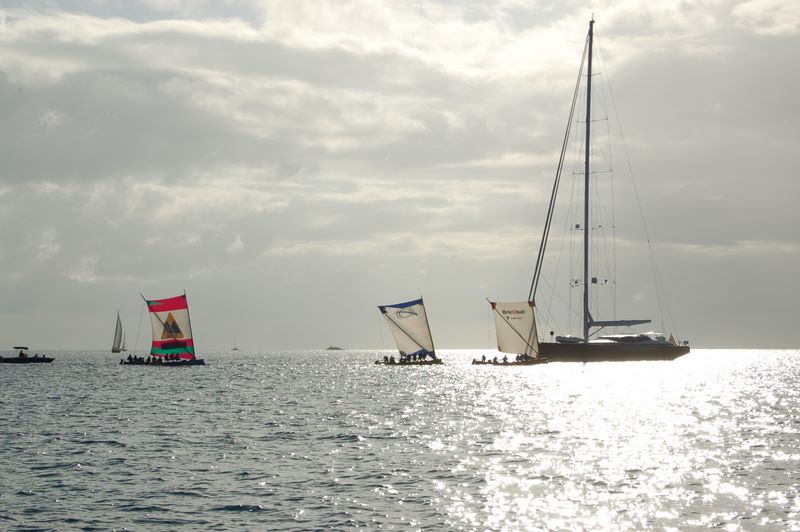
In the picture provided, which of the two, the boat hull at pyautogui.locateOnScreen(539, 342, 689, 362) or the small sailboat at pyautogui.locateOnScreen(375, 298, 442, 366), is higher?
the small sailboat at pyautogui.locateOnScreen(375, 298, 442, 366)

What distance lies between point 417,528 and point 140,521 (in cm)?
981

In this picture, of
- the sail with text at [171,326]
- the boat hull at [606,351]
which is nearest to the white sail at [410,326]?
the boat hull at [606,351]

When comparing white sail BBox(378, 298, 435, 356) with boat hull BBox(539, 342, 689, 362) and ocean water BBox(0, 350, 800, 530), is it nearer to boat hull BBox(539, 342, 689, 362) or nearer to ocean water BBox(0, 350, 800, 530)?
boat hull BBox(539, 342, 689, 362)

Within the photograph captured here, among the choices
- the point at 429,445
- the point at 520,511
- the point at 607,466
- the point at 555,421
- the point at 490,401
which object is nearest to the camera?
the point at 520,511

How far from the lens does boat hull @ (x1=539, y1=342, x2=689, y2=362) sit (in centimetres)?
15400

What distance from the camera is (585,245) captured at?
15162 centimetres

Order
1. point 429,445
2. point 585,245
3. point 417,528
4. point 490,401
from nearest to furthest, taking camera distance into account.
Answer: point 417,528 → point 429,445 → point 490,401 → point 585,245

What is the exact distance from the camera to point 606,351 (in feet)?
527

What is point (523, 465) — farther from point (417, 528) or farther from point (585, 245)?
point (585, 245)

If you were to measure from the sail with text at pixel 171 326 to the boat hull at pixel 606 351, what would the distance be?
60193mm

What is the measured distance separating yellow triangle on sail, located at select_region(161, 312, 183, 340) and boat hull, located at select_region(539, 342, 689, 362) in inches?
2414

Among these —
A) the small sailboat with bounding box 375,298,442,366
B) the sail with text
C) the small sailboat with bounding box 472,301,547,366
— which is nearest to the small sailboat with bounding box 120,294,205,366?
the sail with text

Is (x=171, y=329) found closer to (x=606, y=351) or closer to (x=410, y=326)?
(x=410, y=326)

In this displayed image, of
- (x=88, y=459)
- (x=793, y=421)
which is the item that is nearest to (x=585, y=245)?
(x=793, y=421)
